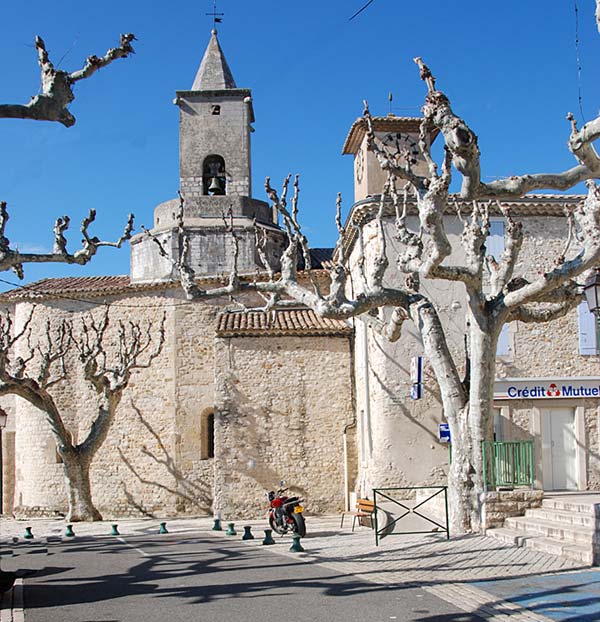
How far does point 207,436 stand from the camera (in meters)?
23.9

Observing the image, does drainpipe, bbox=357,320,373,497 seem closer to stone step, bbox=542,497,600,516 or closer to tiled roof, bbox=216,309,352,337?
tiled roof, bbox=216,309,352,337

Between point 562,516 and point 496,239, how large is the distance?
9.33 metres

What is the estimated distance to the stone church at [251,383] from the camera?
1947 cm

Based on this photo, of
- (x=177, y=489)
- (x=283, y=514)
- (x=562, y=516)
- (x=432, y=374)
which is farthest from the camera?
(x=177, y=489)

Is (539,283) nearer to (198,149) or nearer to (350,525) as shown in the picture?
(350,525)

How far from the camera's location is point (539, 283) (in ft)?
41.1

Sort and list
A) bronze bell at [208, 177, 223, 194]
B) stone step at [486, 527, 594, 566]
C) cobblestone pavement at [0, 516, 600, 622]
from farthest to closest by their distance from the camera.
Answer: bronze bell at [208, 177, 223, 194]
stone step at [486, 527, 594, 566]
cobblestone pavement at [0, 516, 600, 622]

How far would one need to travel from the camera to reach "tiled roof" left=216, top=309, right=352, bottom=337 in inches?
863

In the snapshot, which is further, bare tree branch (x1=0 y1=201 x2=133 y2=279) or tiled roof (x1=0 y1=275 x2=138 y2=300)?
tiled roof (x1=0 y1=275 x2=138 y2=300)

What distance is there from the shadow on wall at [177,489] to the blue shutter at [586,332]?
10675 mm

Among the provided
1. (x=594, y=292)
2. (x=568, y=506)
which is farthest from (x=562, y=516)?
(x=594, y=292)

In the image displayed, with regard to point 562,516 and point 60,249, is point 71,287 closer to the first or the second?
point 60,249

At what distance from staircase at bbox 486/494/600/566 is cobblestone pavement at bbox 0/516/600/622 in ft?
0.59

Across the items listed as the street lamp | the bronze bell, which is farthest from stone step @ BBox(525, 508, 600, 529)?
the bronze bell
